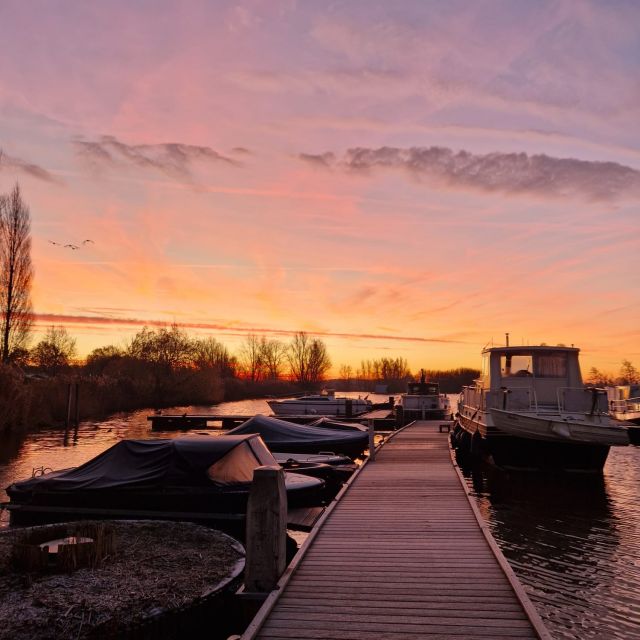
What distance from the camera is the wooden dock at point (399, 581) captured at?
20.4 feet

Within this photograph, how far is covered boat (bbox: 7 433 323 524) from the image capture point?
Answer: 1278 cm

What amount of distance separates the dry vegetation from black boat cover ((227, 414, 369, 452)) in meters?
14.1

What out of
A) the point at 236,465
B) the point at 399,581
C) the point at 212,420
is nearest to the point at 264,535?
the point at 399,581

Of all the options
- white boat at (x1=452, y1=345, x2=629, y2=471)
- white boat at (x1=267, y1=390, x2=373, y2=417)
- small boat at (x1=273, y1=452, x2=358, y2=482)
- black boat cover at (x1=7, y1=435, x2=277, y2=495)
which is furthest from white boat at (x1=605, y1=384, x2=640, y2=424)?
black boat cover at (x1=7, y1=435, x2=277, y2=495)

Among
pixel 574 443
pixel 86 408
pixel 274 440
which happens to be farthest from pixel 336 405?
pixel 574 443

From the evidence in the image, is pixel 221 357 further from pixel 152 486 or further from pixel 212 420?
pixel 152 486

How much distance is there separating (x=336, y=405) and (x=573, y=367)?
28.4m

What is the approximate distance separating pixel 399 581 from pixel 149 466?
7525mm

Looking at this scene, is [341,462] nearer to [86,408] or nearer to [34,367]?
[86,408]

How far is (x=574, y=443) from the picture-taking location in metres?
21.2

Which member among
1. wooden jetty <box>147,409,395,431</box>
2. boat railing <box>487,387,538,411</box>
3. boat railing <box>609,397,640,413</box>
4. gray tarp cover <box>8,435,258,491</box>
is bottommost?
wooden jetty <box>147,409,395,431</box>

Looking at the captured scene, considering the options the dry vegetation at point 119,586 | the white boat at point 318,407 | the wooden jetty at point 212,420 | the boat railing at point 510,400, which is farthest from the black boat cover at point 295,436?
the white boat at point 318,407

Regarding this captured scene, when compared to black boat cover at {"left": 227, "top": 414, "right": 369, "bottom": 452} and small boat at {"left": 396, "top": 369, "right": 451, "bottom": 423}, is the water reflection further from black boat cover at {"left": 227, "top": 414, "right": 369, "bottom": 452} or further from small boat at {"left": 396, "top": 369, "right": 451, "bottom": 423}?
small boat at {"left": 396, "top": 369, "right": 451, "bottom": 423}

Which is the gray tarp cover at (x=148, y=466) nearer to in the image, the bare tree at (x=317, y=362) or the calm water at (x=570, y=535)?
the calm water at (x=570, y=535)
